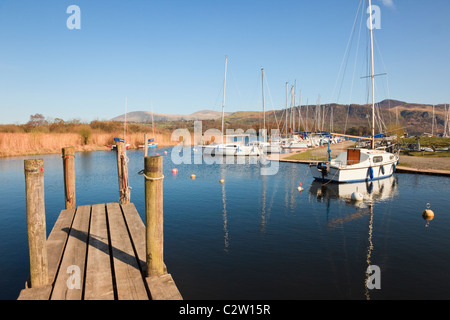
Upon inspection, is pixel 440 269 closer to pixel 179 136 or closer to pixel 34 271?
pixel 34 271

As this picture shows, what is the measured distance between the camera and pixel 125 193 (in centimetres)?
1202

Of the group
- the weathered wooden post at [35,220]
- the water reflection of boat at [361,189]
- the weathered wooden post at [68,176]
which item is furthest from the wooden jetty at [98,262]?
the water reflection of boat at [361,189]

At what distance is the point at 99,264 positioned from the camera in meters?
6.38

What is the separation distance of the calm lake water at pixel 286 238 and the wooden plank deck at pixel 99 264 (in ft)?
5.82

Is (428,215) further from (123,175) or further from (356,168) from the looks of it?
(123,175)

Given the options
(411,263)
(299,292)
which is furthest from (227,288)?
(411,263)

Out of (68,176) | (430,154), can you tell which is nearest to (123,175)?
(68,176)

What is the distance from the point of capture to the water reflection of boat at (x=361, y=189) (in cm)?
1869

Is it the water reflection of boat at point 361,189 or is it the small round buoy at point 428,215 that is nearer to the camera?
the small round buoy at point 428,215

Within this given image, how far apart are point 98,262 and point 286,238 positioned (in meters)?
7.38

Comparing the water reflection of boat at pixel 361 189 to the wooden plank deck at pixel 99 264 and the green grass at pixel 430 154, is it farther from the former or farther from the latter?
the green grass at pixel 430 154

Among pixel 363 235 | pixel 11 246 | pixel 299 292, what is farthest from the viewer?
pixel 363 235

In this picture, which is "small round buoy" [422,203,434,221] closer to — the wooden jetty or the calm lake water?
the calm lake water
